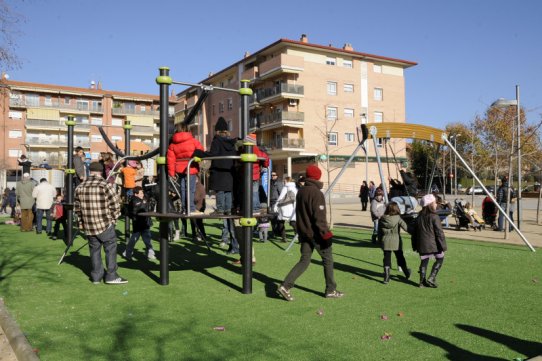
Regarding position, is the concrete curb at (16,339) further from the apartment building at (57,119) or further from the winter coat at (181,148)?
the apartment building at (57,119)

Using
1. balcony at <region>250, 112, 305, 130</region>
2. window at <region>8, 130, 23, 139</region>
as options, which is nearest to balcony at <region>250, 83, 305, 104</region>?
balcony at <region>250, 112, 305, 130</region>

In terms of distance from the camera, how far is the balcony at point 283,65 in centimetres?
5050

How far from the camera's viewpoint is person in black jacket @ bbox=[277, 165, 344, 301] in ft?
22.4

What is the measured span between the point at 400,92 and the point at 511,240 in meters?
45.7

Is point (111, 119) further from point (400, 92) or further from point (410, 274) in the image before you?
point (410, 274)

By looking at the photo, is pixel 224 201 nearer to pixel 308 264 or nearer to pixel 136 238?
pixel 136 238

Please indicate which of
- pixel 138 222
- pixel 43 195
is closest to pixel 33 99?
pixel 43 195

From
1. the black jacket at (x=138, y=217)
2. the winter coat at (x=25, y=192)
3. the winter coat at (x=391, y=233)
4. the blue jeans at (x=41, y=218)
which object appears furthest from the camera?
the winter coat at (x=25, y=192)

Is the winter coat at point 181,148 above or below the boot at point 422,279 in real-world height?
above

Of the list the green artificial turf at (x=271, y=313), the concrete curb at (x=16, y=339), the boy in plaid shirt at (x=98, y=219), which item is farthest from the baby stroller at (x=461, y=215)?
the concrete curb at (x=16, y=339)

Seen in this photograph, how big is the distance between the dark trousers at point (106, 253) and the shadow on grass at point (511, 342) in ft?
17.3

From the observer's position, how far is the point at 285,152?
52.9 metres

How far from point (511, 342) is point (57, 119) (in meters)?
79.4

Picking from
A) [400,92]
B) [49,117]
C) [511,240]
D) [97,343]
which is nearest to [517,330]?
[97,343]
